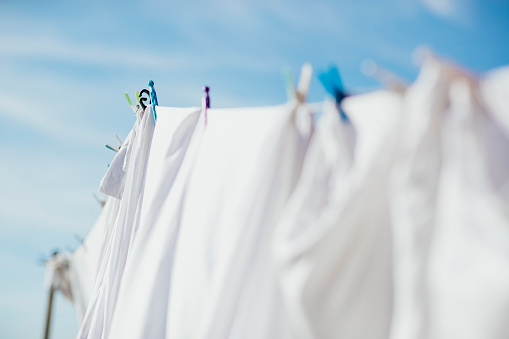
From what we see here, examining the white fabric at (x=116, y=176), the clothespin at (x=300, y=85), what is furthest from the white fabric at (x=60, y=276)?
the clothespin at (x=300, y=85)

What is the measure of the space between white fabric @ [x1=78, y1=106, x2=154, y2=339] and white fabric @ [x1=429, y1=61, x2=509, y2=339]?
92 cm

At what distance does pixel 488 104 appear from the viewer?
2.33 ft

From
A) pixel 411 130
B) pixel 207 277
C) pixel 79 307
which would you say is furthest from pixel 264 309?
pixel 79 307

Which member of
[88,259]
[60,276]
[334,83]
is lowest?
[60,276]

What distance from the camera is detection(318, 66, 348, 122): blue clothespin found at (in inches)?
33.9

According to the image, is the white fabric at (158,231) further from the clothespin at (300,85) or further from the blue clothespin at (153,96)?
the clothespin at (300,85)

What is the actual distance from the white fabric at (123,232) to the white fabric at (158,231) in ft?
0.33

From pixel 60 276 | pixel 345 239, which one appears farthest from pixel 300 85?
pixel 60 276

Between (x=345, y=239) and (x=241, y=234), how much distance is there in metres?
0.23

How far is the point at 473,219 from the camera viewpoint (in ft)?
2.20

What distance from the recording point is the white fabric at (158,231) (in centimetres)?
112

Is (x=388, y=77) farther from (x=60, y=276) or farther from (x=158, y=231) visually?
(x=60, y=276)

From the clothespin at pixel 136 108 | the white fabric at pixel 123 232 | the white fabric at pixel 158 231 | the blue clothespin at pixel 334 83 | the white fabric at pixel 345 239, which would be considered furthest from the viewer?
the clothespin at pixel 136 108

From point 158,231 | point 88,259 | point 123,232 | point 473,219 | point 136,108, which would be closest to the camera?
point 473,219
